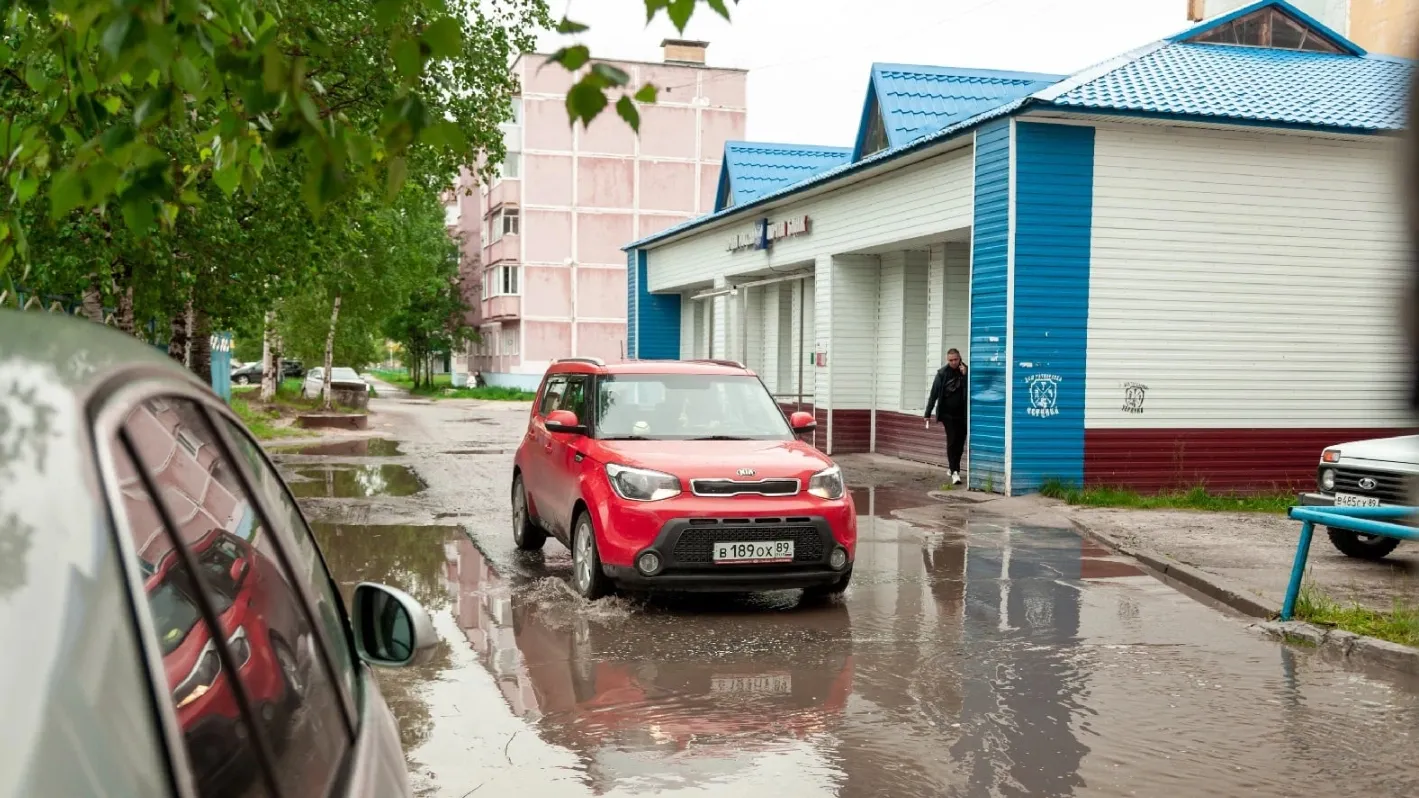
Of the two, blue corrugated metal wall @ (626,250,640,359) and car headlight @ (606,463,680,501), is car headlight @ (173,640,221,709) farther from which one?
blue corrugated metal wall @ (626,250,640,359)

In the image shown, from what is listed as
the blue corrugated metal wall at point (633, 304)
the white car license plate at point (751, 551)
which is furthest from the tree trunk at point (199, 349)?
the blue corrugated metal wall at point (633, 304)

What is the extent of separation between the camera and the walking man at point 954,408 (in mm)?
17375

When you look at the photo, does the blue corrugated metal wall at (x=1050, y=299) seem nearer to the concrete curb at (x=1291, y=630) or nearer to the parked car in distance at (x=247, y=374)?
the concrete curb at (x=1291, y=630)

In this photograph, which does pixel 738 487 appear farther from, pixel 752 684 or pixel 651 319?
pixel 651 319

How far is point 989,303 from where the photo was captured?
16.2m

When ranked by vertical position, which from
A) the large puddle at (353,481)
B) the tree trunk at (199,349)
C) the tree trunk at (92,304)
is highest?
the tree trunk at (92,304)

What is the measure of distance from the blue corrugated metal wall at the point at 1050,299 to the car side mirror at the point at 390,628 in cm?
1374

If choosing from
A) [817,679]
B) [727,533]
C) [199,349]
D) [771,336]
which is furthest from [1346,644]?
[771,336]

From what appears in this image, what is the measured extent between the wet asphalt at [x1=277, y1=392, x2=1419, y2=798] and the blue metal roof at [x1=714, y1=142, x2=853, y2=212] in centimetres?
2085

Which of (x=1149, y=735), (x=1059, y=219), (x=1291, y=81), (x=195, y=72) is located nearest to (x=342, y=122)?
(x=195, y=72)

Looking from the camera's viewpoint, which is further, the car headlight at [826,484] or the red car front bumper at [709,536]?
the car headlight at [826,484]

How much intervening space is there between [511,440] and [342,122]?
75.0ft

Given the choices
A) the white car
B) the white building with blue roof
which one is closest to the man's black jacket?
the white building with blue roof

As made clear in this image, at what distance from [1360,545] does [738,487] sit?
6.25m
